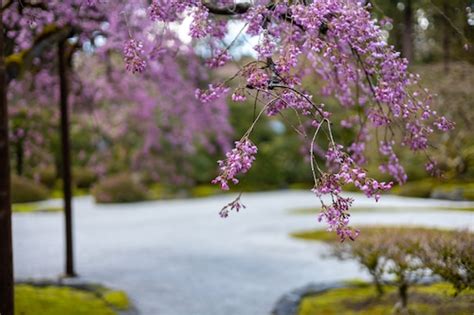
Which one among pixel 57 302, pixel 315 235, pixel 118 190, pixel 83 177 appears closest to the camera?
pixel 57 302

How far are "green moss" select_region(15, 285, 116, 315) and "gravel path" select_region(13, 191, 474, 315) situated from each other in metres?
0.55

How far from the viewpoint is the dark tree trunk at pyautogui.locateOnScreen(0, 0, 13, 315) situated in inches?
156

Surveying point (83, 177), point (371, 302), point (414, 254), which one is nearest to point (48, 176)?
point (83, 177)

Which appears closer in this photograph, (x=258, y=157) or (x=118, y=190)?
(x=118, y=190)

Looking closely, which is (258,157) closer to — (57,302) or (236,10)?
Result: (57,302)

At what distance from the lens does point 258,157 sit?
86.0 feet

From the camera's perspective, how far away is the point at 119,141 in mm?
22328

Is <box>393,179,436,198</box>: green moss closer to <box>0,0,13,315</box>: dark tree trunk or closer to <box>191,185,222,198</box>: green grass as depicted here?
<box>191,185,222,198</box>: green grass

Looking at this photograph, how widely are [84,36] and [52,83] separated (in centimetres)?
235

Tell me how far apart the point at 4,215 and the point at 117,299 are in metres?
3.24

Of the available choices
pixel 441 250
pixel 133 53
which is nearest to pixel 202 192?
pixel 441 250

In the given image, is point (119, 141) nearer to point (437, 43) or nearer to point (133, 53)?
point (437, 43)

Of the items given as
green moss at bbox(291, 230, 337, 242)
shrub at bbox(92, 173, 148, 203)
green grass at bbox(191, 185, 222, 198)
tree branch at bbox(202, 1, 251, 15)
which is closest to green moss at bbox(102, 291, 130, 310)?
tree branch at bbox(202, 1, 251, 15)

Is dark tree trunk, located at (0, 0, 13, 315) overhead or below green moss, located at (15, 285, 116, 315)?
overhead
